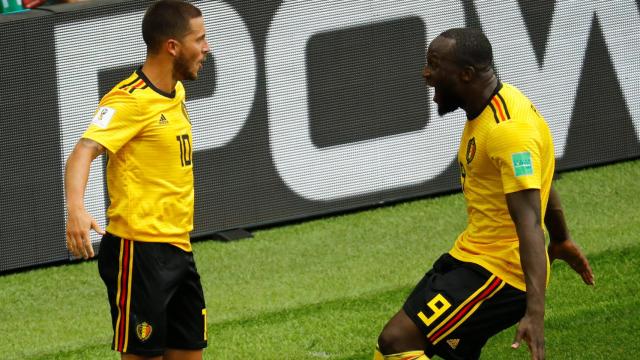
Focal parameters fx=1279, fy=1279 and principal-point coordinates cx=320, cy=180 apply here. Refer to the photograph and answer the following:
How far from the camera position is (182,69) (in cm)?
586

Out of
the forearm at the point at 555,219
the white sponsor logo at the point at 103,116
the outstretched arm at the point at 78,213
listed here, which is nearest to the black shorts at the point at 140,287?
the outstretched arm at the point at 78,213

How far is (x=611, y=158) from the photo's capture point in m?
10.8

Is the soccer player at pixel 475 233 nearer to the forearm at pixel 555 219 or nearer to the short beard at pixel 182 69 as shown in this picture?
the forearm at pixel 555 219

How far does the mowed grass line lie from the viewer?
24.9ft

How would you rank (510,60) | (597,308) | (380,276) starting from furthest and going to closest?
(510,60), (380,276), (597,308)

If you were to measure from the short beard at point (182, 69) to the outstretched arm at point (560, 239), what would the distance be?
1768mm

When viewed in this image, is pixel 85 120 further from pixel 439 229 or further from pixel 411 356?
pixel 411 356

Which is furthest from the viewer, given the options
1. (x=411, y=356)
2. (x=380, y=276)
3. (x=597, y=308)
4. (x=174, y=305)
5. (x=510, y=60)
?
(x=510, y=60)

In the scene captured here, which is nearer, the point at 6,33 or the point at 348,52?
the point at 6,33

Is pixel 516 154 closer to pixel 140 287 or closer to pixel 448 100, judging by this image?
pixel 448 100

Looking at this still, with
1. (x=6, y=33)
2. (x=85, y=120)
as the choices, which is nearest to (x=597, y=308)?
(x=85, y=120)

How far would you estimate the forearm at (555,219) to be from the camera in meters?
5.98

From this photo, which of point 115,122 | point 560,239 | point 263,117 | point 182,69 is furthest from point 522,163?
point 263,117

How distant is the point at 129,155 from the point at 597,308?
3.39m
